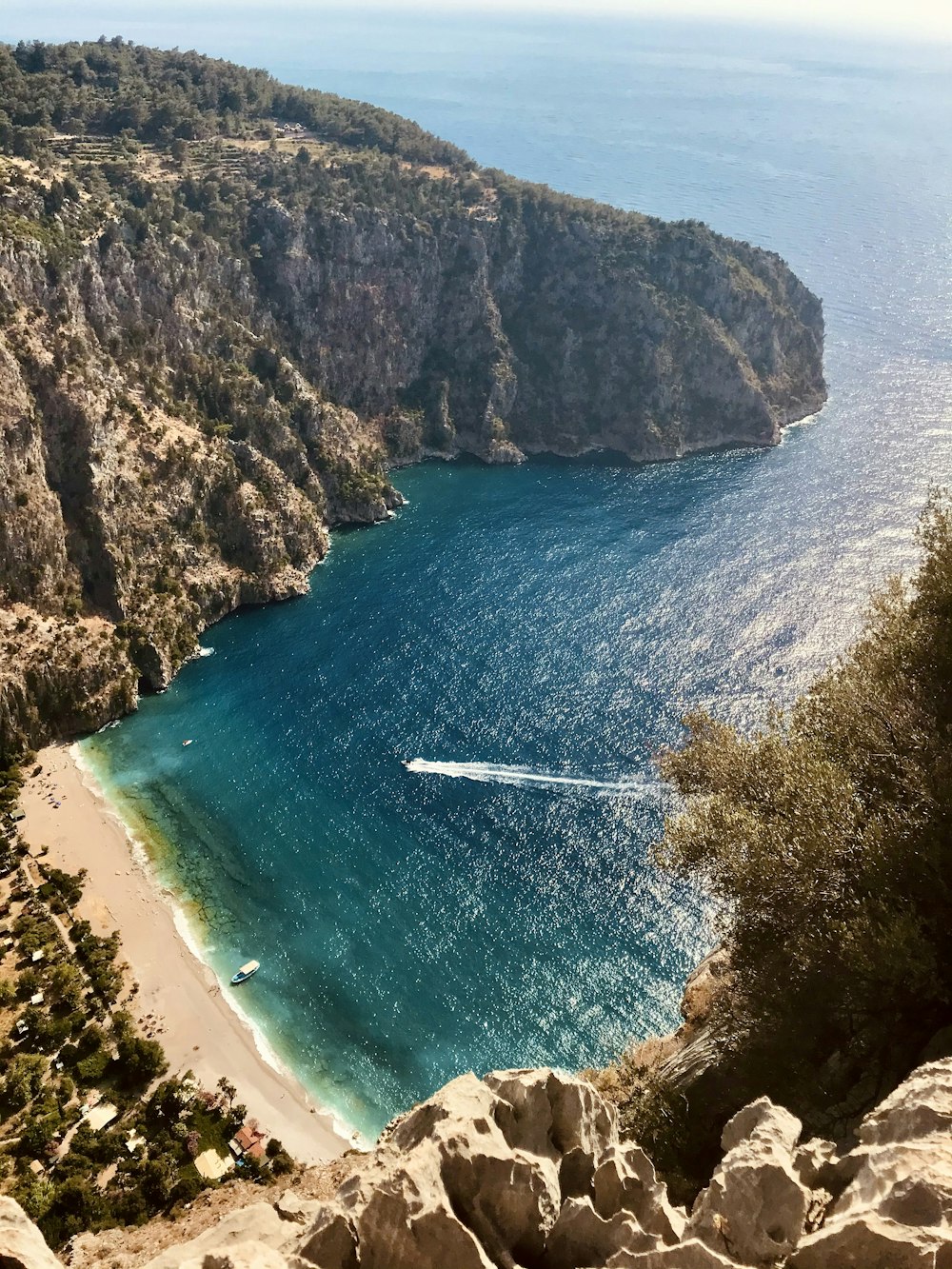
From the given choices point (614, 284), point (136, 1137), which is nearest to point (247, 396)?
point (614, 284)

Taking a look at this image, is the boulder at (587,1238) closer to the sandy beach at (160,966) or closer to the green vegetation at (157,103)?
the sandy beach at (160,966)

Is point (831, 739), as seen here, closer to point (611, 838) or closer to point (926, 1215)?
point (926, 1215)

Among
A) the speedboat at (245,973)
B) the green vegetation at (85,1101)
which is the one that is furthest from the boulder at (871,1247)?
the speedboat at (245,973)

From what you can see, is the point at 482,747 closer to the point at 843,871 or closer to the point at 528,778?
the point at 528,778

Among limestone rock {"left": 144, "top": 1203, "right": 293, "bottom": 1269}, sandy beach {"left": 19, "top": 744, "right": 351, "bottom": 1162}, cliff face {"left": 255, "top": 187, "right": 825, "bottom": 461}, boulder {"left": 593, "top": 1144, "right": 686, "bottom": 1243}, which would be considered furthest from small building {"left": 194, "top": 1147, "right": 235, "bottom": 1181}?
cliff face {"left": 255, "top": 187, "right": 825, "bottom": 461}

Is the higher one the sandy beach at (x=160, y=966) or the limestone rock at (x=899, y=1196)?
the limestone rock at (x=899, y=1196)

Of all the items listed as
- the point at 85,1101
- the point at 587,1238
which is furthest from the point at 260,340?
the point at 587,1238

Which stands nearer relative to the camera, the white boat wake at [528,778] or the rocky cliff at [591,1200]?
the rocky cliff at [591,1200]
